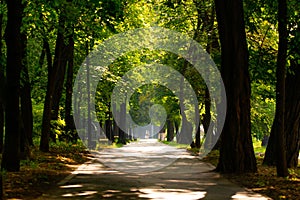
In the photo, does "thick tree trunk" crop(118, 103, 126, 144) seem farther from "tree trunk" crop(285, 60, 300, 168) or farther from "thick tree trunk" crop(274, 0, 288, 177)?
"thick tree trunk" crop(274, 0, 288, 177)

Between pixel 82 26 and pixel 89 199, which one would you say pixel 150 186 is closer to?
pixel 89 199

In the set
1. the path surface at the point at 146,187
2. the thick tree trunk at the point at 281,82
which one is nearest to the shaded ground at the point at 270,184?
the path surface at the point at 146,187

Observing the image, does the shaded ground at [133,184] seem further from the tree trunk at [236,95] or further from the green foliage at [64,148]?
the green foliage at [64,148]

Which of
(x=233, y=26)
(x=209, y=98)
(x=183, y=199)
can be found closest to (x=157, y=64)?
(x=209, y=98)

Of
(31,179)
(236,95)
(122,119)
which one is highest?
(122,119)

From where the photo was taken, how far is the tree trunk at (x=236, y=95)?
1772 centimetres

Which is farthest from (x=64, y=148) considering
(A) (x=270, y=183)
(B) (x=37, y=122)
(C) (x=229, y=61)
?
(A) (x=270, y=183)

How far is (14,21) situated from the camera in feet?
50.5

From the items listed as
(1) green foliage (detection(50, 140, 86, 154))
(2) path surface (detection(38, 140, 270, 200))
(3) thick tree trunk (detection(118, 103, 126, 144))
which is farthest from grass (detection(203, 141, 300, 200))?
(3) thick tree trunk (detection(118, 103, 126, 144))

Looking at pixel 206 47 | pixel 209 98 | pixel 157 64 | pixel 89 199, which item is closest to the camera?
pixel 89 199

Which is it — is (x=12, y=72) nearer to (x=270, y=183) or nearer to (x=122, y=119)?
(x=270, y=183)

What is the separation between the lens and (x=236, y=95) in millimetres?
17781

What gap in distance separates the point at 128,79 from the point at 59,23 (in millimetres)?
25055

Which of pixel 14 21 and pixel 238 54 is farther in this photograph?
pixel 238 54
